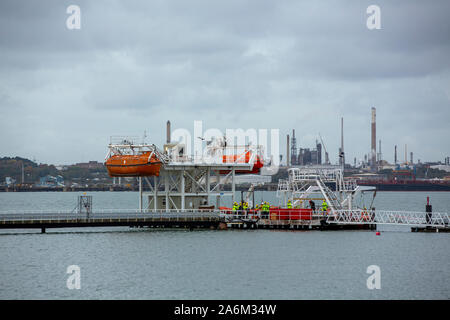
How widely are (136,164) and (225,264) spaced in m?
20.9

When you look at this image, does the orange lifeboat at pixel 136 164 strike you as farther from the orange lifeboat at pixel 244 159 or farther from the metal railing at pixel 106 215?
the orange lifeboat at pixel 244 159

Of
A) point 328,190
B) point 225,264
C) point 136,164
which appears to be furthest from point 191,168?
point 225,264

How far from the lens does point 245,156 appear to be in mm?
68438

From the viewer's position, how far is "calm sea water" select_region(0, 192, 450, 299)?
36.9m

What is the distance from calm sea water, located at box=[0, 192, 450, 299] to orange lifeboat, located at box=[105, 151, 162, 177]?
561 centimetres

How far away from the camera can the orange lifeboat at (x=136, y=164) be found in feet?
207

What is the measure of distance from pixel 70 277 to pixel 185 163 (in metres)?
25.8

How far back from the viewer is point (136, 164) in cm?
6312

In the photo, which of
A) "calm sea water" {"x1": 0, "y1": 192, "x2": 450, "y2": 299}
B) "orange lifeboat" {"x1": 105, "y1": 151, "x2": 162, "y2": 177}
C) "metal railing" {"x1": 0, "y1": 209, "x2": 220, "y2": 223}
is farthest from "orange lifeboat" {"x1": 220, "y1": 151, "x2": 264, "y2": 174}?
"calm sea water" {"x1": 0, "y1": 192, "x2": 450, "y2": 299}

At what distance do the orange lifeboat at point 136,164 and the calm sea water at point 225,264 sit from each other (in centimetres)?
561

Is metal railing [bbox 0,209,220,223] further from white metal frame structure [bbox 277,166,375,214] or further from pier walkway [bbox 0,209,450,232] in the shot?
white metal frame structure [bbox 277,166,375,214]
